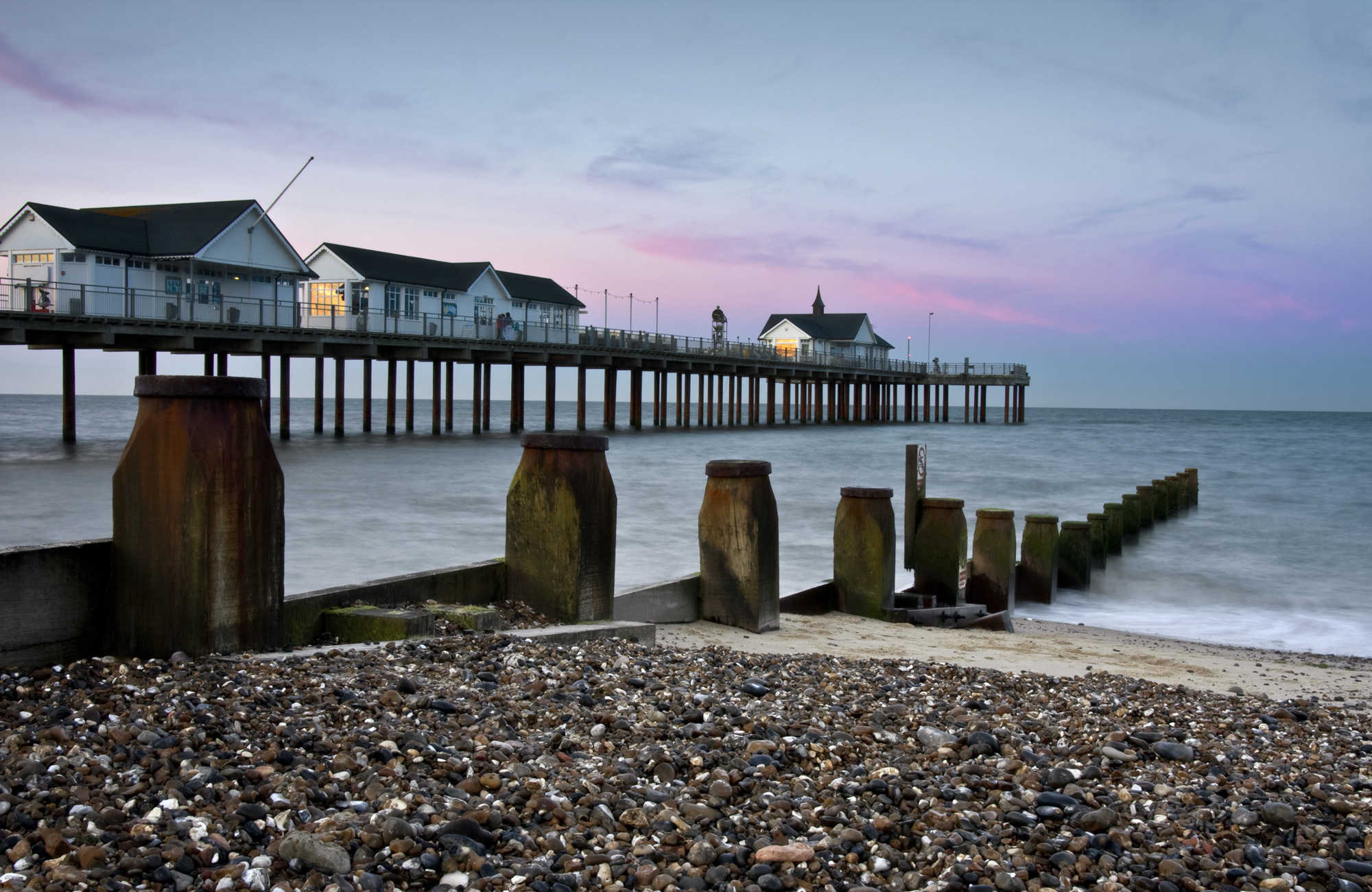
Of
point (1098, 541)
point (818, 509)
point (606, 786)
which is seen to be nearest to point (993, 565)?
point (1098, 541)

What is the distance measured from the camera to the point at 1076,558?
14.2 meters

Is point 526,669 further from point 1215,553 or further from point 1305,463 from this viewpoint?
point 1305,463

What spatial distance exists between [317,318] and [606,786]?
1429 inches

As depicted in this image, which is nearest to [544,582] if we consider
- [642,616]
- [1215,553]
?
[642,616]

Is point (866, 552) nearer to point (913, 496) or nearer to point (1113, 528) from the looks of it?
point (913, 496)

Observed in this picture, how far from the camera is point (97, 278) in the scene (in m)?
34.3

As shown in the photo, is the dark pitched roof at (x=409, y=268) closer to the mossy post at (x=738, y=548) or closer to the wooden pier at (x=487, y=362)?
the wooden pier at (x=487, y=362)

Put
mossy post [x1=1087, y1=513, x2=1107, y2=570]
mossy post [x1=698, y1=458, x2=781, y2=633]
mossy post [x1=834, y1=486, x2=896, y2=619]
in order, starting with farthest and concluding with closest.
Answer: mossy post [x1=1087, y1=513, x2=1107, y2=570]
mossy post [x1=834, y1=486, x2=896, y2=619]
mossy post [x1=698, y1=458, x2=781, y2=633]

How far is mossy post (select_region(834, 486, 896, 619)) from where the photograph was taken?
30.0 ft

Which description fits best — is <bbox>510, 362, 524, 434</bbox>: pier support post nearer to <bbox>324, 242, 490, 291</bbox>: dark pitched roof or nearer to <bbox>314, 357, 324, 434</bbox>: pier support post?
<bbox>324, 242, 490, 291</bbox>: dark pitched roof

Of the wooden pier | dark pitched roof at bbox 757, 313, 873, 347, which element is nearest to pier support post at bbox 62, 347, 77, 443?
the wooden pier

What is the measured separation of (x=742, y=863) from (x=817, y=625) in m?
5.41

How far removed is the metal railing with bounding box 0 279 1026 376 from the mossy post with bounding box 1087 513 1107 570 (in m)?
24.5

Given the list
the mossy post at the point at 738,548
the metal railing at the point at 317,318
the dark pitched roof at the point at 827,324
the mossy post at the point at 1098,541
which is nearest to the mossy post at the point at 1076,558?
the mossy post at the point at 1098,541
